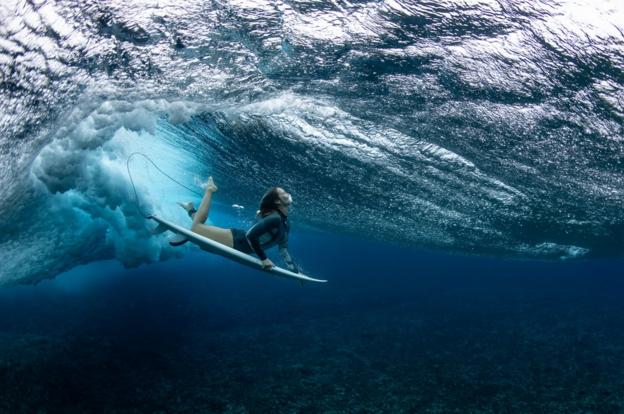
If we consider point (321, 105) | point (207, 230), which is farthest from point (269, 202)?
point (321, 105)

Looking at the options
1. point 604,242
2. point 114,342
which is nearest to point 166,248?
point 114,342

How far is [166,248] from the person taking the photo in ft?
68.7

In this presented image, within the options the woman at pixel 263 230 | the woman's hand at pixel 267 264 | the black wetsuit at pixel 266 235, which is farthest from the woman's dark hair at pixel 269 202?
the woman's hand at pixel 267 264

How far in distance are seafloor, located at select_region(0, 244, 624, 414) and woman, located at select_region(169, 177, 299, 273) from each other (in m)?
3.94

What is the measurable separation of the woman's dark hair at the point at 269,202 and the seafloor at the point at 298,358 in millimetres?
4822

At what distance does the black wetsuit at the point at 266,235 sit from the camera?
5594mm

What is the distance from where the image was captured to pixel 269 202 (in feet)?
19.2

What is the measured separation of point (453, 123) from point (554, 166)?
4163 mm

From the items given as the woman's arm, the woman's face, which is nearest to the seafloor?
the woman's arm

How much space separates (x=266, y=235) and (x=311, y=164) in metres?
8.34

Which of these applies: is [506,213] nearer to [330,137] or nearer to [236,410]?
[330,137]

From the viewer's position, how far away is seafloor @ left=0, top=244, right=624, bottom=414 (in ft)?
26.6

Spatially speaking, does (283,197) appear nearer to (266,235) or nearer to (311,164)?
(266,235)

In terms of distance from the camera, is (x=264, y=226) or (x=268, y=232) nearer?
(x=264, y=226)
